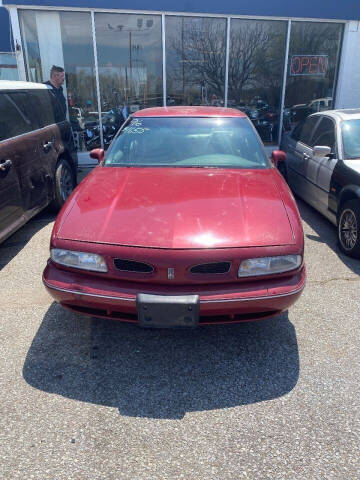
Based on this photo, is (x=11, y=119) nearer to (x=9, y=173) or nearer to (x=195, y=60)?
(x=9, y=173)

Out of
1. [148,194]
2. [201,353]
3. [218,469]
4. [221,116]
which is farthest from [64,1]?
[218,469]

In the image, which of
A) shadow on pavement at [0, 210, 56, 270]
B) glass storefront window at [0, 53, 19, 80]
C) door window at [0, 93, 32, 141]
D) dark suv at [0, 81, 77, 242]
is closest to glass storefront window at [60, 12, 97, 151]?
glass storefront window at [0, 53, 19, 80]

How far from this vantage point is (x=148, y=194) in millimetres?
2945

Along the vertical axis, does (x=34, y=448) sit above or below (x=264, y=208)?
below

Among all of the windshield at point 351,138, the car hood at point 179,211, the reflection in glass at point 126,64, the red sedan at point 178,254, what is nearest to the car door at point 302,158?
the windshield at point 351,138

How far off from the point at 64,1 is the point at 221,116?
19.1ft

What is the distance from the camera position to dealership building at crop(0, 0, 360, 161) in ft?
27.3

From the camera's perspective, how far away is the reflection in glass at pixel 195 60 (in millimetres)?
8891

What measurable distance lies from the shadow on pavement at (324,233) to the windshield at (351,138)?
98cm

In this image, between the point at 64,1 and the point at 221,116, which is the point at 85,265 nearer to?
the point at 221,116

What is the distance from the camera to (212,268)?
2.40 m

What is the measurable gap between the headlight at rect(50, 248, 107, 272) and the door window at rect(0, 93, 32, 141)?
2186mm

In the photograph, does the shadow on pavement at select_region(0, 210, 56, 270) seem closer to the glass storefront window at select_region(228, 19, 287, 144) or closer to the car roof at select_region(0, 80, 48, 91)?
the car roof at select_region(0, 80, 48, 91)

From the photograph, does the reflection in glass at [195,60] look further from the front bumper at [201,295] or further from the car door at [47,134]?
the front bumper at [201,295]
